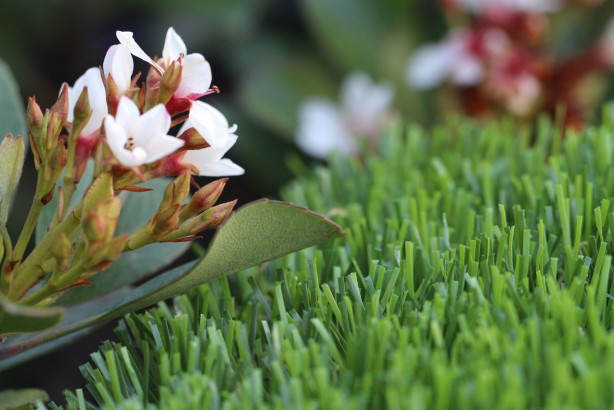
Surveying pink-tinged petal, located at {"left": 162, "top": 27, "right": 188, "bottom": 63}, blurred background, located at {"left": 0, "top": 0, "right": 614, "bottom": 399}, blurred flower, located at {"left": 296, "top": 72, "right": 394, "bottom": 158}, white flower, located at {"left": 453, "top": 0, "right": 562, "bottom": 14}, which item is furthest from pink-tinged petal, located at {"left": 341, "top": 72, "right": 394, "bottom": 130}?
pink-tinged petal, located at {"left": 162, "top": 27, "right": 188, "bottom": 63}

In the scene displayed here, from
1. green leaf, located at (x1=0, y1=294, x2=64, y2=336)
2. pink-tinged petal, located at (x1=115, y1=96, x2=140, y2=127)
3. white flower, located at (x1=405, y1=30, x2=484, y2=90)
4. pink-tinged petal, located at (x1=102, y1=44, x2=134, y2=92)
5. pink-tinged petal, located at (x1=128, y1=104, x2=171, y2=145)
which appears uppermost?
white flower, located at (x1=405, y1=30, x2=484, y2=90)

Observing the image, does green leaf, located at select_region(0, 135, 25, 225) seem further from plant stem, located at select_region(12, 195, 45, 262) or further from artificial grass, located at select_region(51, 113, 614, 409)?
artificial grass, located at select_region(51, 113, 614, 409)

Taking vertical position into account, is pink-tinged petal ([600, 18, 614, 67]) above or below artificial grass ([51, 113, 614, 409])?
above

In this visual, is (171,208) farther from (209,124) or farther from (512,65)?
(512,65)

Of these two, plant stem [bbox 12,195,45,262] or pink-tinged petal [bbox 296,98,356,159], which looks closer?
plant stem [bbox 12,195,45,262]

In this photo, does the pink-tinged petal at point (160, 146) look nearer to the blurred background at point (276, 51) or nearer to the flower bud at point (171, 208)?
the flower bud at point (171, 208)

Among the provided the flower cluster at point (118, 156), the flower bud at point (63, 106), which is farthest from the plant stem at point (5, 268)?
the flower bud at point (63, 106)

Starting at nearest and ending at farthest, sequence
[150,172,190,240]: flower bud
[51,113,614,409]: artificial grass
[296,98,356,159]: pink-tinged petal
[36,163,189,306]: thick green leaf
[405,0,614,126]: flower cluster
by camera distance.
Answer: [51,113,614,409]: artificial grass → [150,172,190,240]: flower bud → [36,163,189,306]: thick green leaf → [405,0,614,126]: flower cluster → [296,98,356,159]: pink-tinged petal

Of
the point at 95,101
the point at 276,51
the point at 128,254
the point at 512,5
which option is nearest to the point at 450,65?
the point at 512,5
